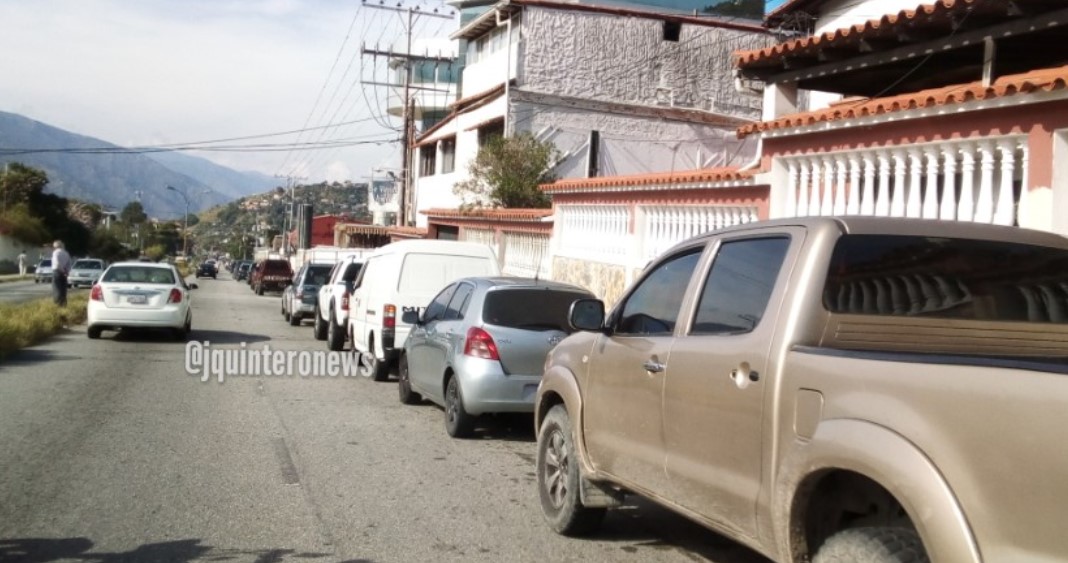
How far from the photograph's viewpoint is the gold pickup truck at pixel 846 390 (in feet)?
10.9

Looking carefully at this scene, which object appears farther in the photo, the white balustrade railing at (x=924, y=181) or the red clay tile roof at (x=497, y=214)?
the red clay tile roof at (x=497, y=214)

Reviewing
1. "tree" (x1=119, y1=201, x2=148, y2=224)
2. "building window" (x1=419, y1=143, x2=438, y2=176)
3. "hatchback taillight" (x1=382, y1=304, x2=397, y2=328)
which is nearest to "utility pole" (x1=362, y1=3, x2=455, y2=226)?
"building window" (x1=419, y1=143, x2=438, y2=176)

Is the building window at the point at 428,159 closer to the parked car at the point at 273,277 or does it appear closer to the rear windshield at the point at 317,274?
the parked car at the point at 273,277

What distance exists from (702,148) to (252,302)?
16.7 m

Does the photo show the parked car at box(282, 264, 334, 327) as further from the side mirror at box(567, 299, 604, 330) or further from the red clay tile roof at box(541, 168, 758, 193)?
the side mirror at box(567, 299, 604, 330)

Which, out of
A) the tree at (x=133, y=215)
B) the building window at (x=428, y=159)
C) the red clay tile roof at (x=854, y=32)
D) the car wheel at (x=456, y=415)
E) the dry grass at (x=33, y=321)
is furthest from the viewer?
the tree at (x=133, y=215)

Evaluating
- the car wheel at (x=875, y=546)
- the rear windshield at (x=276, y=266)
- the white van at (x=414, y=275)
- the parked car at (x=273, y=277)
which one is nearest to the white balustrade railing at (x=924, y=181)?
the car wheel at (x=875, y=546)

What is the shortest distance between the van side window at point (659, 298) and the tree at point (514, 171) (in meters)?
21.3

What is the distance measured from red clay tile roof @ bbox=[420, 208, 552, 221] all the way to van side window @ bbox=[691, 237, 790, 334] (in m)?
14.6

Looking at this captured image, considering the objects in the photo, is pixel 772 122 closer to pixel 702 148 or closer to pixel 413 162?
pixel 702 148

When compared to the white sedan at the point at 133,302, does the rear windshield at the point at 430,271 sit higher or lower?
higher

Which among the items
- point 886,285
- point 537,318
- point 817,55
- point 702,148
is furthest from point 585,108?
point 886,285

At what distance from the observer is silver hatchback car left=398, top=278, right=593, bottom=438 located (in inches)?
401

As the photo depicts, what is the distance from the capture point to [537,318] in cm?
1059
